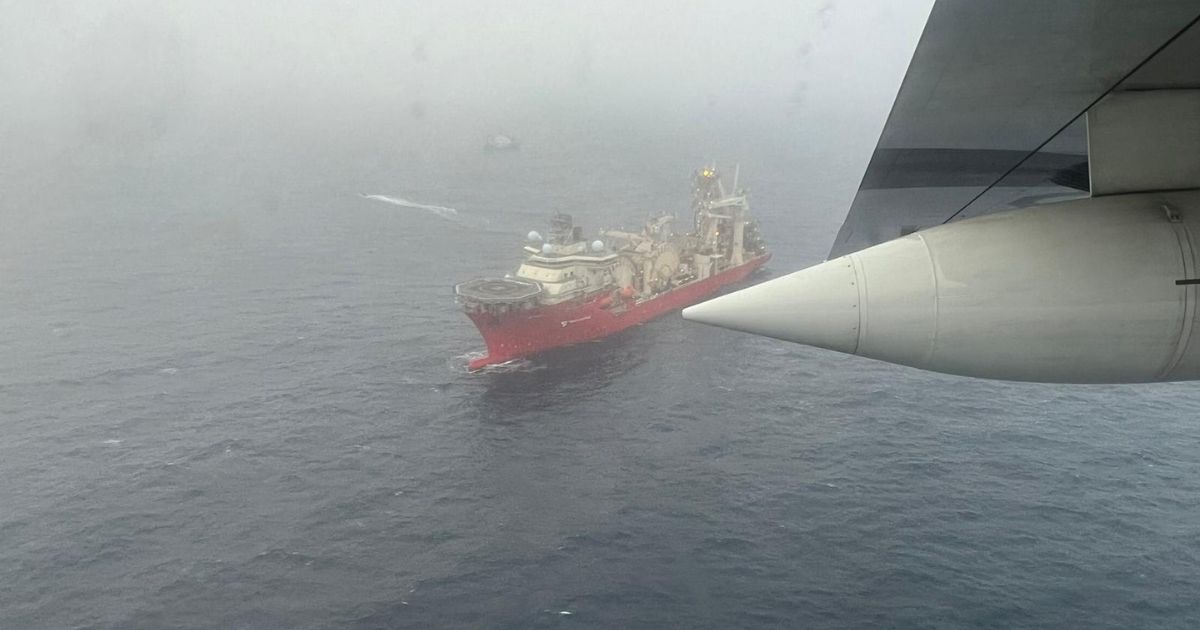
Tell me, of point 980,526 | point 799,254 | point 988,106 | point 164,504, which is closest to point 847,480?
point 980,526

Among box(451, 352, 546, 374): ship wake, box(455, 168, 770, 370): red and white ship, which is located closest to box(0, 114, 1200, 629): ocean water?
box(451, 352, 546, 374): ship wake

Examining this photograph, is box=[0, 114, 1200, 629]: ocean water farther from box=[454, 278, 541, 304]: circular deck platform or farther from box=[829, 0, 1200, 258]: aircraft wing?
box=[829, 0, 1200, 258]: aircraft wing

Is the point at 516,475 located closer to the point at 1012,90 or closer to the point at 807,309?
the point at 807,309

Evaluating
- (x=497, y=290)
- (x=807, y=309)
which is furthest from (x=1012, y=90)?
(x=497, y=290)

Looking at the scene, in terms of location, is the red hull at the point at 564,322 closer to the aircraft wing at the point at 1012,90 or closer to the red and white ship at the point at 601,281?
the red and white ship at the point at 601,281

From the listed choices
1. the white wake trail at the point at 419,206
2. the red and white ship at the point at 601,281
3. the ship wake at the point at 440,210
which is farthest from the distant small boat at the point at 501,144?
the red and white ship at the point at 601,281
